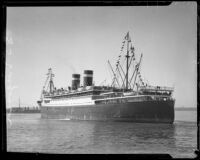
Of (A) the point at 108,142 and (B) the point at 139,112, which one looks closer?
(A) the point at 108,142

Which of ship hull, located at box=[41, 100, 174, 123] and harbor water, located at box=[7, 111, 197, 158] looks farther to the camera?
ship hull, located at box=[41, 100, 174, 123]

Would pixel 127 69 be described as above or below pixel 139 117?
above

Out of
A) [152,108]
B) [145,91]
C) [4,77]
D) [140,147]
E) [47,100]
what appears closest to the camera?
[4,77]

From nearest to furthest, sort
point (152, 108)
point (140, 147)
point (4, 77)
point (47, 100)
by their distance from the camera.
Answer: point (4, 77) < point (140, 147) < point (152, 108) < point (47, 100)

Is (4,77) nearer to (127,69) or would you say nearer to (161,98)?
(161,98)

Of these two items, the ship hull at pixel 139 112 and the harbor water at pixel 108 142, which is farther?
the ship hull at pixel 139 112
